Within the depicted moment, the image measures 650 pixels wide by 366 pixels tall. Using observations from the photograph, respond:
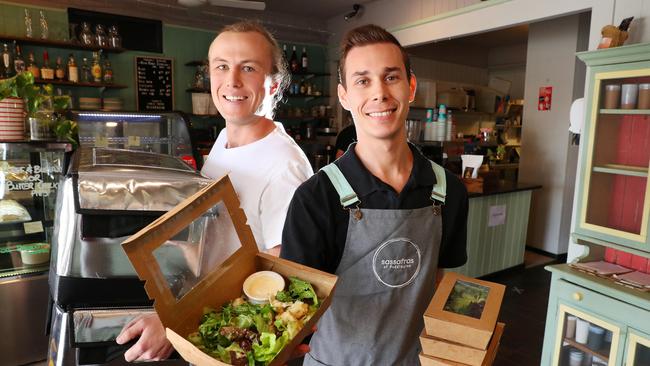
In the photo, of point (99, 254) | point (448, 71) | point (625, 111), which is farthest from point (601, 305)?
point (448, 71)

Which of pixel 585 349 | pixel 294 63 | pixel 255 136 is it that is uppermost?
pixel 294 63

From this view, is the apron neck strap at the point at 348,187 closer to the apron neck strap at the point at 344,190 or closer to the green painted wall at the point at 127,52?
the apron neck strap at the point at 344,190

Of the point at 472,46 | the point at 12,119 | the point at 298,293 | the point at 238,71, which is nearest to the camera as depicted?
the point at 298,293

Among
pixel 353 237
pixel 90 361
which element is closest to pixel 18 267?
pixel 90 361

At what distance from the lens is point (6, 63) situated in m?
4.25

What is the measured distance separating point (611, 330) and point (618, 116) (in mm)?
1257

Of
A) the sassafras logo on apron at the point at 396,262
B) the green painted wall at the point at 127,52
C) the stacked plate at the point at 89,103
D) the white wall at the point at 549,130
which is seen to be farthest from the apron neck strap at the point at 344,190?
the white wall at the point at 549,130

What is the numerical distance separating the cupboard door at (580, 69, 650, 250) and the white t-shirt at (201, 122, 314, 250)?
2105 millimetres

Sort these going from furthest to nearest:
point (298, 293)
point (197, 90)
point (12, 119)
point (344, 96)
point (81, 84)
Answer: point (197, 90), point (81, 84), point (12, 119), point (344, 96), point (298, 293)

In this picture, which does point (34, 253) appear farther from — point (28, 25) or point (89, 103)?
point (28, 25)

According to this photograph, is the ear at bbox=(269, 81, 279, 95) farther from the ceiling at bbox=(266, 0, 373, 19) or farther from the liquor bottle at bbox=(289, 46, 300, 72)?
the liquor bottle at bbox=(289, 46, 300, 72)

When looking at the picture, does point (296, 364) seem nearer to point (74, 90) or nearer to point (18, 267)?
point (18, 267)

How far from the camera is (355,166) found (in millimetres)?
1176

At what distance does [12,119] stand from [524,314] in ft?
13.2
